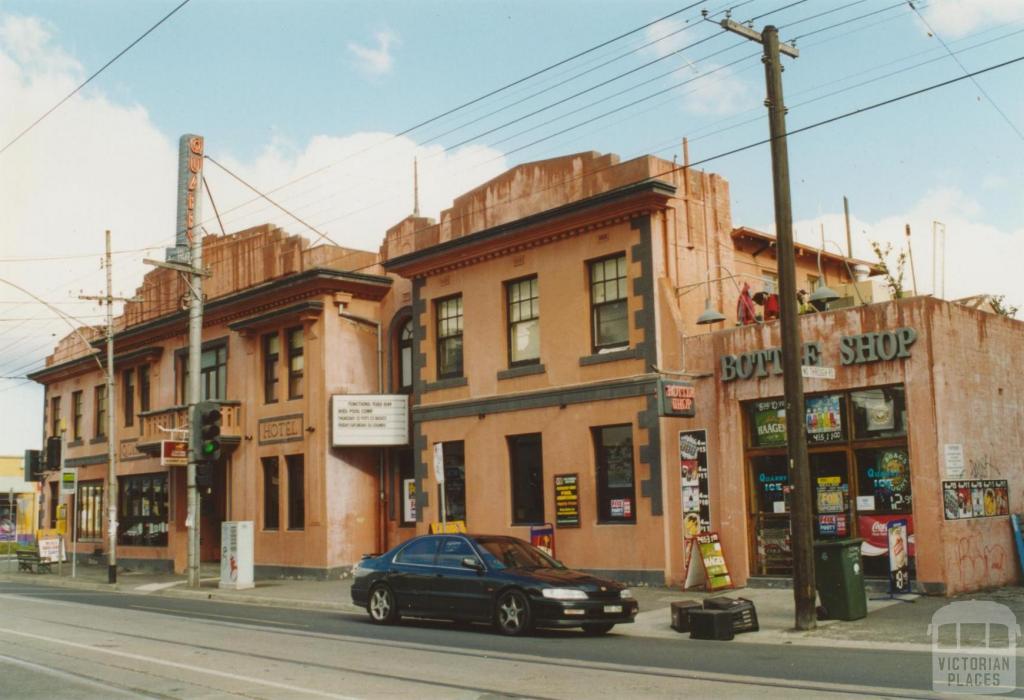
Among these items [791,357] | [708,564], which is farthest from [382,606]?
[791,357]

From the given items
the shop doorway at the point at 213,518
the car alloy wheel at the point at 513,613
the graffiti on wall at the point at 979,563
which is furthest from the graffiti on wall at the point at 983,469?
the shop doorway at the point at 213,518

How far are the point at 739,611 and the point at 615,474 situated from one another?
7.19 m

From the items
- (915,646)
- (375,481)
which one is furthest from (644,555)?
(375,481)

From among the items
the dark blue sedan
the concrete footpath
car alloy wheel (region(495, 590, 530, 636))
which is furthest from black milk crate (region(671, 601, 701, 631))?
car alloy wheel (region(495, 590, 530, 636))

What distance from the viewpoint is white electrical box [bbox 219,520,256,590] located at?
2511 centimetres

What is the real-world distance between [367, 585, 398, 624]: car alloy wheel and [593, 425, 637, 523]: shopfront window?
598 cm

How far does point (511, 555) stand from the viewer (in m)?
15.8

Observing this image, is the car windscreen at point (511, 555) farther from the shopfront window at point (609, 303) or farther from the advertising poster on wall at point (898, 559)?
the shopfront window at point (609, 303)

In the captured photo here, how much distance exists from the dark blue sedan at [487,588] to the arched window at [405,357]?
36.4 ft

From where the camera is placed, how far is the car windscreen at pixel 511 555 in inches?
609

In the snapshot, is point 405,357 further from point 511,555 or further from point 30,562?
point 30,562

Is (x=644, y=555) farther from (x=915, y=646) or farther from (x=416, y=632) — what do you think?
(x=915, y=646)

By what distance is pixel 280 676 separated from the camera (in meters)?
11.0

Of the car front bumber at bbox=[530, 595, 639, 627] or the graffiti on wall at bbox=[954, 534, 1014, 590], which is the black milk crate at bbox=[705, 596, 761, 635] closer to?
the car front bumber at bbox=[530, 595, 639, 627]
